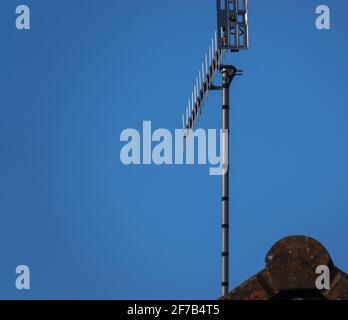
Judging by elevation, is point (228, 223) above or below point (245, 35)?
below

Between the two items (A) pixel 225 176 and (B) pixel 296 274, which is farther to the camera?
(A) pixel 225 176

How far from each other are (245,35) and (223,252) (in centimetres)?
766

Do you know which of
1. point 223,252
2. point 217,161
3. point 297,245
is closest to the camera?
point 297,245

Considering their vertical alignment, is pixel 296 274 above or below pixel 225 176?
below

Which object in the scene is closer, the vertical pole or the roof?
the roof

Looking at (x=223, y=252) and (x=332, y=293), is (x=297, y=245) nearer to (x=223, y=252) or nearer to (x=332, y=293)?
(x=332, y=293)

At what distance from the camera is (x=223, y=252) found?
38969mm

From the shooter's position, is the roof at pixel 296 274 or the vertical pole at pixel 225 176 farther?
the vertical pole at pixel 225 176

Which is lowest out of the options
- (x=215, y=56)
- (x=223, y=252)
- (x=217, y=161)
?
(x=223, y=252)
